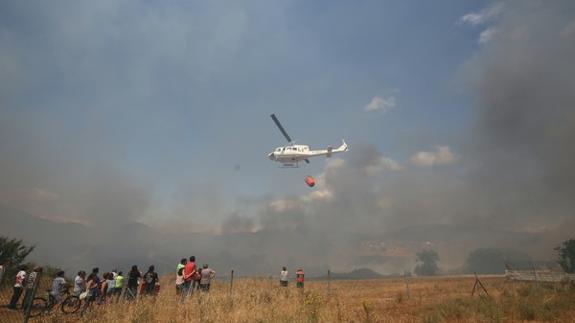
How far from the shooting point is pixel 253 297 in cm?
1409

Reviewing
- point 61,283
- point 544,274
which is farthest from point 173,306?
point 544,274

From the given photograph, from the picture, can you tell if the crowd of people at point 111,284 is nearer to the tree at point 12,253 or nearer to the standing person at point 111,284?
the standing person at point 111,284

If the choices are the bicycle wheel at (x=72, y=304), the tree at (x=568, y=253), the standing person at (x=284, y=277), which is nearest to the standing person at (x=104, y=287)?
the bicycle wheel at (x=72, y=304)

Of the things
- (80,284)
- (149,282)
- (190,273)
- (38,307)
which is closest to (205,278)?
(190,273)

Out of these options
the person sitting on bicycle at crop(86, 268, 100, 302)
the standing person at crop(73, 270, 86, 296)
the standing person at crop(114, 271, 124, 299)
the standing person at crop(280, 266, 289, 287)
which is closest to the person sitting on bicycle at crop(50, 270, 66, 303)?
the standing person at crop(73, 270, 86, 296)

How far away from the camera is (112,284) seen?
17.7m

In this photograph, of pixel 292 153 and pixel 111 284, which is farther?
pixel 292 153

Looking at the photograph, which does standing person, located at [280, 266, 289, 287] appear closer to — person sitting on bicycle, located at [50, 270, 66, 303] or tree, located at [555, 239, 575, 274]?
person sitting on bicycle, located at [50, 270, 66, 303]

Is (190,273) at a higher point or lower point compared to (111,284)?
higher

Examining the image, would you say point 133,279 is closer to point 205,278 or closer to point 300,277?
point 205,278

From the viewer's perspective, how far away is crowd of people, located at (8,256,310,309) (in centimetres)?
1496

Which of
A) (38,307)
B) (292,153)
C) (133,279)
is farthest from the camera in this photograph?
(292,153)

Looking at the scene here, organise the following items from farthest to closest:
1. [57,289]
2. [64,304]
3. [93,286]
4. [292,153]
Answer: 1. [292,153]
2. [93,286]
3. [64,304]
4. [57,289]

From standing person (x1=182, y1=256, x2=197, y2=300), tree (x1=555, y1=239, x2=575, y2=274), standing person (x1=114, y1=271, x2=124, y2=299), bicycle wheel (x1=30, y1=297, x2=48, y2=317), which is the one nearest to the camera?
bicycle wheel (x1=30, y1=297, x2=48, y2=317)
